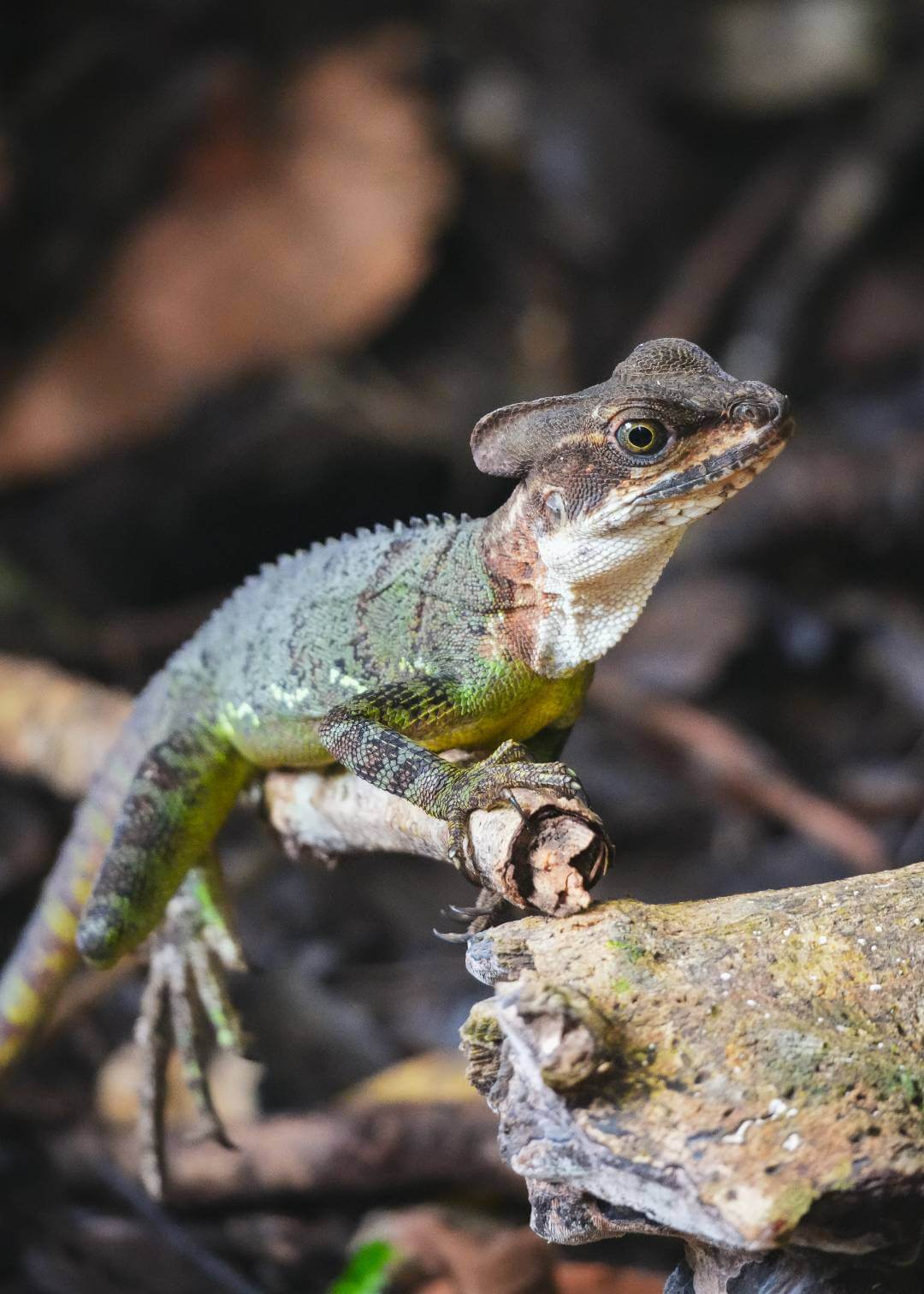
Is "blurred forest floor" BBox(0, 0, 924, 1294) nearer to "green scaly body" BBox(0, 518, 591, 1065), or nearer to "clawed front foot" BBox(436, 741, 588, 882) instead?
"green scaly body" BBox(0, 518, 591, 1065)

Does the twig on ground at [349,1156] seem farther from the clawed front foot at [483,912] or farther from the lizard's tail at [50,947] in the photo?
the clawed front foot at [483,912]

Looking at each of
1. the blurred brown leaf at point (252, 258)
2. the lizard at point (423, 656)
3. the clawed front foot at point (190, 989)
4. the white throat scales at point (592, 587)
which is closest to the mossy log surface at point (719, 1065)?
the lizard at point (423, 656)

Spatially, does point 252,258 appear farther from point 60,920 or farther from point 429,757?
point 429,757

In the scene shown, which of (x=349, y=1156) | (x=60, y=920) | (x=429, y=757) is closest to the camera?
(x=429, y=757)

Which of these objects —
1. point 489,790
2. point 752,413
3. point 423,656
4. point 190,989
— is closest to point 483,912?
point 489,790

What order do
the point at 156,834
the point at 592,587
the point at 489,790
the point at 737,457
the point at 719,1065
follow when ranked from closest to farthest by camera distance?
the point at 719,1065 < the point at 489,790 < the point at 737,457 < the point at 592,587 < the point at 156,834

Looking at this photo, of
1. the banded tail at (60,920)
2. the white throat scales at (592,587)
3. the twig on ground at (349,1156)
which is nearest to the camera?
the white throat scales at (592,587)
